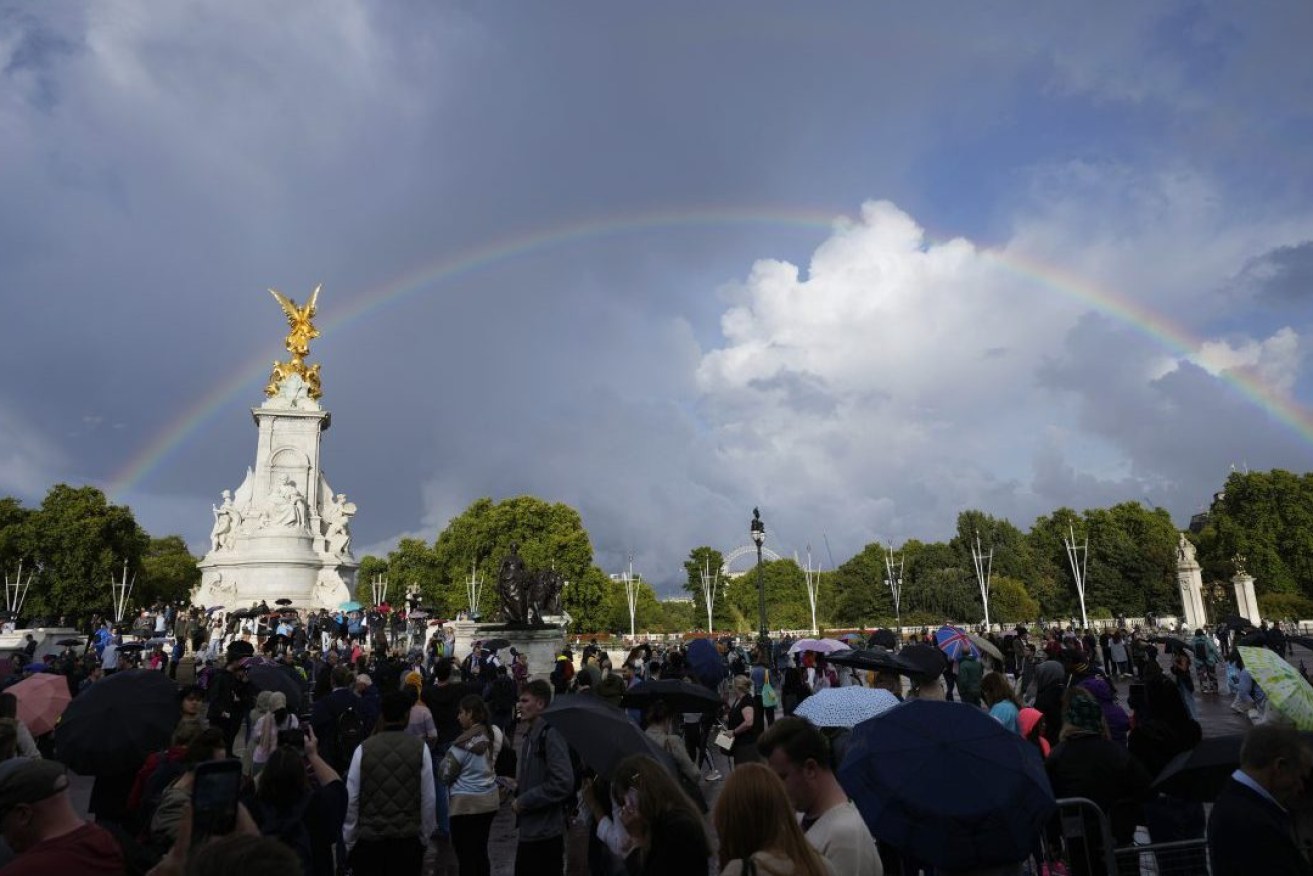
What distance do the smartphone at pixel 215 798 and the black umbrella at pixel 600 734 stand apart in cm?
182

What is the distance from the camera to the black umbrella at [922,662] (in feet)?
29.3

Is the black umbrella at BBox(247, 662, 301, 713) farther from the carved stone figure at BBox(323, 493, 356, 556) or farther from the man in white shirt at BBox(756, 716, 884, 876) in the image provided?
the carved stone figure at BBox(323, 493, 356, 556)

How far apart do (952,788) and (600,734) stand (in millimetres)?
1938

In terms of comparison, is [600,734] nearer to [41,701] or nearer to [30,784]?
[30,784]

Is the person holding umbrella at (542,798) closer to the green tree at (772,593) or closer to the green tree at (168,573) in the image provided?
the green tree at (168,573)

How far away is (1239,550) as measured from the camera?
63.4 m

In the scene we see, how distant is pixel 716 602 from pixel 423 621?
55.2 metres

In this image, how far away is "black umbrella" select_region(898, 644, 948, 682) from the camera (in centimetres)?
894

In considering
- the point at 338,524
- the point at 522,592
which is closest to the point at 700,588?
the point at 338,524

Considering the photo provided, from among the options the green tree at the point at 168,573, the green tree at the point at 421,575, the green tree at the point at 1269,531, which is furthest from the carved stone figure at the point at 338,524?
Result: the green tree at the point at 1269,531

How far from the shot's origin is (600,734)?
4.80m

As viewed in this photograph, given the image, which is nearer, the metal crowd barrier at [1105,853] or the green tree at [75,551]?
the metal crowd barrier at [1105,853]

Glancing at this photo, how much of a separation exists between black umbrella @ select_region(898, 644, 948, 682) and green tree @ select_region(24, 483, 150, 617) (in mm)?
66863

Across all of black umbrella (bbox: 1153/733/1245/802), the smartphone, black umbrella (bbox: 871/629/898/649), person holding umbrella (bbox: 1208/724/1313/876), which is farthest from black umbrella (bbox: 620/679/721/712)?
black umbrella (bbox: 871/629/898/649)
